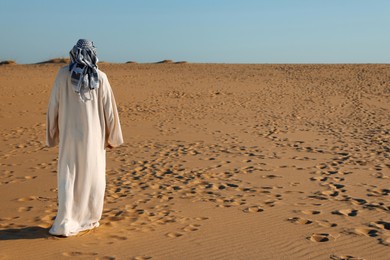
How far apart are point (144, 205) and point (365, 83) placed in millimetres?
24154

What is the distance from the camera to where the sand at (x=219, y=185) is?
452 centimetres

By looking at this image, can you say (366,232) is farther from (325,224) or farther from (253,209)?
(253,209)

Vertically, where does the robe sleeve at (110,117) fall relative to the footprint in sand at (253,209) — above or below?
above

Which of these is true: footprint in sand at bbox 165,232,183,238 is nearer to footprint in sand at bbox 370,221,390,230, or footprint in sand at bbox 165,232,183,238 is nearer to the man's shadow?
the man's shadow

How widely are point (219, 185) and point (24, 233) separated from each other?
10.1ft

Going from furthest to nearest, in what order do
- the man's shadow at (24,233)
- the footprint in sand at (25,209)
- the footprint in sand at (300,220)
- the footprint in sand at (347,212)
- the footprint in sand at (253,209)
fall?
1. the footprint in sand at (25,209)
2. the footprint in sand at (253,209)
3. the footprint in sand at (347,212)
4. the footprint in sand at (300,220)
5. the man's shadow at (24,233)

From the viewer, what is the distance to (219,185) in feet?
23.4

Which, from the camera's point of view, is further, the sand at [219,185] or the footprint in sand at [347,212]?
the footprint in sand at [347,212]

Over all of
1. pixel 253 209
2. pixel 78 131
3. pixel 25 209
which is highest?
pixel 78 131

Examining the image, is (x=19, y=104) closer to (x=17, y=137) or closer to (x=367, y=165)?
(x=17, y=137)

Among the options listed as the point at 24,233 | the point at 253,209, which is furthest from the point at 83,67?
the point at 253,209

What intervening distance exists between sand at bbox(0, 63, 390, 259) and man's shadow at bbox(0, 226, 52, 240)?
0.06 ft

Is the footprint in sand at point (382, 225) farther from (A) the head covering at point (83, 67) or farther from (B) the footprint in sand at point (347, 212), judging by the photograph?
(A) the head covering at point (83, 67)

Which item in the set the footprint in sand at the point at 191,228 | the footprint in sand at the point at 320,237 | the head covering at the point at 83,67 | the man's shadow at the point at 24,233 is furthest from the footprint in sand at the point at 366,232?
the man's shadow at the point at 24,233
